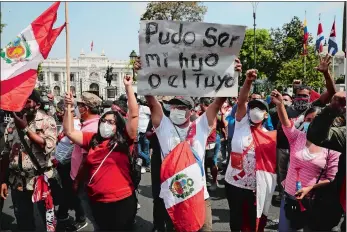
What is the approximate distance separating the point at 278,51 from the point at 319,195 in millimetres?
36869

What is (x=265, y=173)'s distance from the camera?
3395 millimetres

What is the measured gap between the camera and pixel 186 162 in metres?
3.04

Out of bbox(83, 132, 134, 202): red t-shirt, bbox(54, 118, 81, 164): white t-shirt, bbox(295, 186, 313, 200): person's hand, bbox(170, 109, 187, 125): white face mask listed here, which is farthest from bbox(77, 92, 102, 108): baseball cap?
bbox(295, 186, 313, 200): person's hand

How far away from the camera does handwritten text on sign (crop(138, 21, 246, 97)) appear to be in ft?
10.2

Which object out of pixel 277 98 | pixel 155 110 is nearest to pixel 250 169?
pixel 277 98

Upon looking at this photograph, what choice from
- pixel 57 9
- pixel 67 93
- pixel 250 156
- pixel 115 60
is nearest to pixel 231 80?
pixel 250 156

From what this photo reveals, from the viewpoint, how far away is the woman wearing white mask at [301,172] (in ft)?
10.2

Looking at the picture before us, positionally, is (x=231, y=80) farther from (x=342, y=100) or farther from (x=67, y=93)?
(x=67, y=93)

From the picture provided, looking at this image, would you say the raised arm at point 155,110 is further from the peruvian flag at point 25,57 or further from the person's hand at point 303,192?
the person's hand at point 303,192

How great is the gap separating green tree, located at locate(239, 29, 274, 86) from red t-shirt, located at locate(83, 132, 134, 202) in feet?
133

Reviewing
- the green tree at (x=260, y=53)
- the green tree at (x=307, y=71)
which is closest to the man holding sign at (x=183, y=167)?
the green tree at (x=307, y=71)

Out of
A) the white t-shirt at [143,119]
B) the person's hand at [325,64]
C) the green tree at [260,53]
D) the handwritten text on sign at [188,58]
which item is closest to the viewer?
the handwritten text on sign at [188,58]

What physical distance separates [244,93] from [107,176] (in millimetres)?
1429

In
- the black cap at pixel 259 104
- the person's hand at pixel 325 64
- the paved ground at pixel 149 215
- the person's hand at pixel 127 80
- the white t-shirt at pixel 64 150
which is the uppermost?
the person's hand at pixel 325 64
